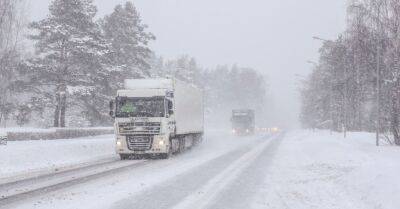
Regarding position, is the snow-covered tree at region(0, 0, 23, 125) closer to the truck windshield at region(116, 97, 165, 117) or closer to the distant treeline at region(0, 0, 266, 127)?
the distant treeline at region(0, 0, 266, 127)

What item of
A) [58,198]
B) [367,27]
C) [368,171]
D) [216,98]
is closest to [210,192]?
[58,198]

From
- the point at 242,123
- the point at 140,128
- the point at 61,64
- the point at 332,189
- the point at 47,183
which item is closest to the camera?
the point at 332,189

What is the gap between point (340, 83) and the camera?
5891 cm

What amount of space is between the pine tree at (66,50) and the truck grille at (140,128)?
50.0ft

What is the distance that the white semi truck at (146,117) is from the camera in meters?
25.9

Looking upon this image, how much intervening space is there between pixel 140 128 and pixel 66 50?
56.6 ft

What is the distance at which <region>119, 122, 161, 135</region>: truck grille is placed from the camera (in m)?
25.8

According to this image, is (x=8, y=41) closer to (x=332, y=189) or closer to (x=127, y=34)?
(x=127, y=34)

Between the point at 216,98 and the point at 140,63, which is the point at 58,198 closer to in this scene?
the point at 140,63

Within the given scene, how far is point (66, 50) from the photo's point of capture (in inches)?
1607

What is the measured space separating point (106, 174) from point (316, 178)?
6.59 metres

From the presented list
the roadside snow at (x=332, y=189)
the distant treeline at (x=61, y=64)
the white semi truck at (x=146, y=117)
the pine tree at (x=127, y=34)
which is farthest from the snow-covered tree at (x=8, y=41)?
the roadside snow at (x=332, y=189)

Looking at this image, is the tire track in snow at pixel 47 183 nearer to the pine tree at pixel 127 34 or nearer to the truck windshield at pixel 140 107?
the truck windshield at pixel 140 107

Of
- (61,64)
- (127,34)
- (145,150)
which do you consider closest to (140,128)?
(145,150)
